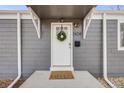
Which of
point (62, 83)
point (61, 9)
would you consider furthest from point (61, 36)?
point (62, 83)

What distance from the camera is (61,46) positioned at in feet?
25.9

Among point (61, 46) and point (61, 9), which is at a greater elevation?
point (61, 9)

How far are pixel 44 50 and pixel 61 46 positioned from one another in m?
0.67

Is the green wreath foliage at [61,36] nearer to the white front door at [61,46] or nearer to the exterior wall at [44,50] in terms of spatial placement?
the white front door at [61,46]

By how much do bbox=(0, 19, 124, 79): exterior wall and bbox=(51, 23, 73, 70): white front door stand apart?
182 mm

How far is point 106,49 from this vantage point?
7781mm

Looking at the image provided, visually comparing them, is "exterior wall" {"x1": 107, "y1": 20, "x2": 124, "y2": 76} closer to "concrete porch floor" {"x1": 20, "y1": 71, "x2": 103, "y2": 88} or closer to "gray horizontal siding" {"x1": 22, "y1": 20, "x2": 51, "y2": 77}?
"gray horizontal siding" {"x1": 22, "y1": 20, "x2": 51, "y2": 77}

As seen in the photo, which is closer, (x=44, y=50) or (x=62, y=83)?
(x=62, y=83)

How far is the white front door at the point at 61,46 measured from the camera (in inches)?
309

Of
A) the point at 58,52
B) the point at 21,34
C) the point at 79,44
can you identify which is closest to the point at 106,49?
the point at 79,44

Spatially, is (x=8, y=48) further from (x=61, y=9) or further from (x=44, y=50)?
(x=61, y=9)

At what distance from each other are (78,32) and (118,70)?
2146 millimetres

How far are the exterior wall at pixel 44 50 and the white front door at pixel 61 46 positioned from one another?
0.60ft

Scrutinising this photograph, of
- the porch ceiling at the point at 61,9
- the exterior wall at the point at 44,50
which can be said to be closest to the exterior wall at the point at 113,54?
the exterior wall at the point at 44,50
